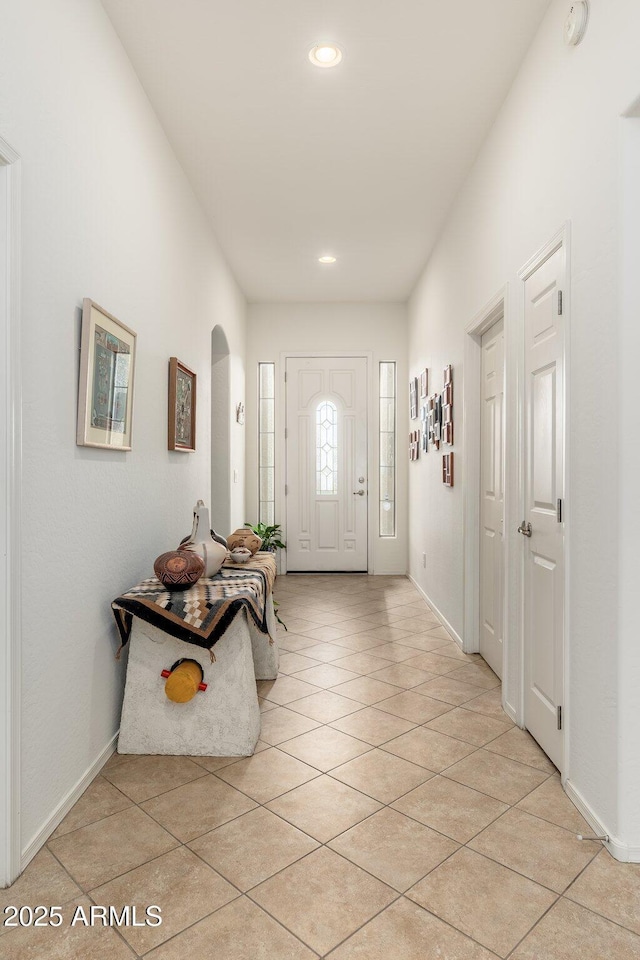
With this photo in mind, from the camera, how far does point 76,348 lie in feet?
6.95

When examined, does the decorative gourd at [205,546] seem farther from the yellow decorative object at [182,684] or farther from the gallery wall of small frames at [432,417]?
the gallery wall of small frames at [432,417]

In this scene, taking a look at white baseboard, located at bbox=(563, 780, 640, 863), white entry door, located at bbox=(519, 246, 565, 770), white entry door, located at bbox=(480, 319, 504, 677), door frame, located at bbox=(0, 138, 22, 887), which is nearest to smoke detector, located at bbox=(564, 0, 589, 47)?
white entry door, located at bbox=(519, 246, 565, 770)

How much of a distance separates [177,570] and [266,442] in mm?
4260

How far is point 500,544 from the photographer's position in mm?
3279

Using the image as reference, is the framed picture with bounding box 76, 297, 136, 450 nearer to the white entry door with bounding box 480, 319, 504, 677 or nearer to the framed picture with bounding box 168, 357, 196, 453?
the framed picture with bounding box 168, 357, 196, 453

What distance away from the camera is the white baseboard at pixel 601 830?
1754 millimetres

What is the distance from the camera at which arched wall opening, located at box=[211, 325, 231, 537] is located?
Answer: 5.40 m

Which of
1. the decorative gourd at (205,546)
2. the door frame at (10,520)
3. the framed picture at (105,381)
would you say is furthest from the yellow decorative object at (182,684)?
the framed picture at (105,381)

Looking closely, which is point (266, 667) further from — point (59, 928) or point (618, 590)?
point (618, 590)

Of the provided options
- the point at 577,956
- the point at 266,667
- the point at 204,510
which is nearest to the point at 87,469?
the point at 204,510

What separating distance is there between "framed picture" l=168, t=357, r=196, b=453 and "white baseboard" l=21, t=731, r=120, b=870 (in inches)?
60.1

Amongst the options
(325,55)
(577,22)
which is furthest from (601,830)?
(325,55)

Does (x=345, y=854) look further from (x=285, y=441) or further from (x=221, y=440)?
(x=285, y=441)

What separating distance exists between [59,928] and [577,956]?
4.02ft
